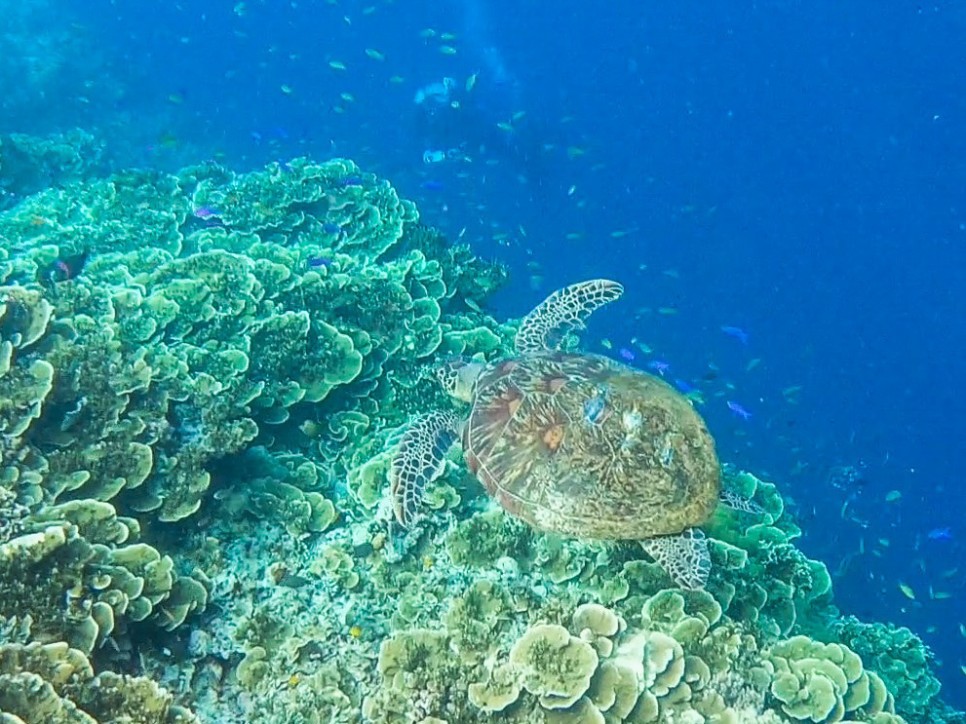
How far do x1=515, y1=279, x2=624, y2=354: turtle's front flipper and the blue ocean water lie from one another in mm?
4337

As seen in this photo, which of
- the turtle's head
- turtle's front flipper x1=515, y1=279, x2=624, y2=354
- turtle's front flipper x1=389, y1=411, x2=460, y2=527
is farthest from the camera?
turtle's front flipper x1=515, y1=279, x2=624, y2=354

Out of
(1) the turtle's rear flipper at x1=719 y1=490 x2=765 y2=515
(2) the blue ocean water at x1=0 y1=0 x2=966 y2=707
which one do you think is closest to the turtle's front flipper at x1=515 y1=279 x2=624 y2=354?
(1) the turtle's rear flipper at x1=719 y1=490 x2=765 y2=515

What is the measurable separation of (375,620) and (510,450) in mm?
1339

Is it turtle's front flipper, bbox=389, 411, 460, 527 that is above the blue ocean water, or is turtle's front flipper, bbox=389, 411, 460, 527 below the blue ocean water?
below

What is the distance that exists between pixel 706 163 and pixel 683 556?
5865cm

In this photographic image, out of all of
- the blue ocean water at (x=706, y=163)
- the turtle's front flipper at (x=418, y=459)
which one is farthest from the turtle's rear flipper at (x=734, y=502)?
the blue ocean water at (x=706, y=163)

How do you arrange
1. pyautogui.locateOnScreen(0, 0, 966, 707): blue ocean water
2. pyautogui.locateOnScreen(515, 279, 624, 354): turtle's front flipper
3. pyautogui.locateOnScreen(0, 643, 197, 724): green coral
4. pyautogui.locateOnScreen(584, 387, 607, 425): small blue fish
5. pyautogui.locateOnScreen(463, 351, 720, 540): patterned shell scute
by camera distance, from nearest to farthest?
pyautogui.locateOnScreen(0, 643, 197, 724): green coral
pyautogui.locateOnScreen(463, 351, 720, 540): patterned shell scute
pyautogui.locateOnScreen(584, 387, 607, 425): small blue fish
pyautogui.locateOnScreen(515, 279, 624, 354): turtle's front flipper
pyautogui.locateOnScreen(0, 0, 966, 707): blue ocean water

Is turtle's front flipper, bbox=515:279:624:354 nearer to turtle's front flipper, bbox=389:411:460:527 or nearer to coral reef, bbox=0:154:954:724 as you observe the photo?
coral reef, bbox=0:154:954:724

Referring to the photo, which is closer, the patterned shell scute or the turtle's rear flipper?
the patterned shell scute

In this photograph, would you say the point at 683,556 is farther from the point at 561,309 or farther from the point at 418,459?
the point at 561,309

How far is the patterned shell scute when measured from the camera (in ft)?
13.0

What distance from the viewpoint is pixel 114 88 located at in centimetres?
2602

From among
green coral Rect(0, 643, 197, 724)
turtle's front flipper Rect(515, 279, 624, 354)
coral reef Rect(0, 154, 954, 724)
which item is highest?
turtle's front flipper Rect(515, 279, 624, 354)

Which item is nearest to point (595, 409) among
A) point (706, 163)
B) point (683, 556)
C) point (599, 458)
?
point (599, 458)
